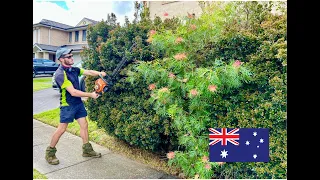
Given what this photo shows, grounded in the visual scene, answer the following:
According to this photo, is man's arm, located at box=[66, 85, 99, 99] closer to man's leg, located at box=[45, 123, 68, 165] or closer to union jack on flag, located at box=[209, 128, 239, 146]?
man's leg, located at box=[45, 123, 68, 165]

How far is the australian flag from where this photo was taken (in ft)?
6.66

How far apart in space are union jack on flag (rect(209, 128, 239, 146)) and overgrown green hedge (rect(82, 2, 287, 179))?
57mm

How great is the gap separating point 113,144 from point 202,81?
4.82 ft

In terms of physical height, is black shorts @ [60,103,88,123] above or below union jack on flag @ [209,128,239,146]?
above

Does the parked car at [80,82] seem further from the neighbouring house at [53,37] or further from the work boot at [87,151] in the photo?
the work boot at [87,151]

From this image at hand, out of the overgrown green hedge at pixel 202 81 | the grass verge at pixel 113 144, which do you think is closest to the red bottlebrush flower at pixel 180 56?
the overgrown green hedge at pixel 202 81

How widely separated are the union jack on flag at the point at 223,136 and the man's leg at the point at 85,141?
4.22 ft

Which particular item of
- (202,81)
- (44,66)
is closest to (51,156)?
(44,66)

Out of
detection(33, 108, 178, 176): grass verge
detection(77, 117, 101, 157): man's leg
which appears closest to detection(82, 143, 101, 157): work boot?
detection(77, 117, 101, 157): man's leg

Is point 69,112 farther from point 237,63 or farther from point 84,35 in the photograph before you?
point 237,63

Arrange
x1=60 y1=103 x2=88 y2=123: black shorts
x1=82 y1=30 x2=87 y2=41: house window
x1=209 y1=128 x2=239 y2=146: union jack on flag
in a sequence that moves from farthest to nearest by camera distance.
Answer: x1=82 y1=30 x2=87 y2=41: house window < x1=60 y1=103 x2=88 y2=123: black shorts < x1=209 y1=128 x2=239 y2=146: union jack on flag

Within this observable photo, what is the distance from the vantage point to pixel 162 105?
90.4 inches
